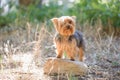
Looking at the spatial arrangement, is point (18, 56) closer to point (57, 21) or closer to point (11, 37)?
point (57, 21)

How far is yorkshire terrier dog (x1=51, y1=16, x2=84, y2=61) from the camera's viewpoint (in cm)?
458

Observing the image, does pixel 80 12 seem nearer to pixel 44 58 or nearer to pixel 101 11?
pixel 101 11

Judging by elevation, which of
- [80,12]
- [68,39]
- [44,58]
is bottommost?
[44,58]

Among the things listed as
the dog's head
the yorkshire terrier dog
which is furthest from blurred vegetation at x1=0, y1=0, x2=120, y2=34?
the dog's head

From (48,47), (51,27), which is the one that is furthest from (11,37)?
(48,47)

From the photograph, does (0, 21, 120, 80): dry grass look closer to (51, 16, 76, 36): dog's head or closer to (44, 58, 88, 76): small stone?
(44, 58, 88, 76): small stone

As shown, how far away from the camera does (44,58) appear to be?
20.1 feet

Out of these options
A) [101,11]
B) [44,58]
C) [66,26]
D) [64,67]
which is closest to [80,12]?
[101,11]

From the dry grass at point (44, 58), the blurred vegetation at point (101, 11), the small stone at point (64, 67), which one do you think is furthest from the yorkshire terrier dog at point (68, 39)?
the blurred vegetation at point (101, 11)

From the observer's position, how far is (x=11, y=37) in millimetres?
8211

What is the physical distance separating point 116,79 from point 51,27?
3686mm

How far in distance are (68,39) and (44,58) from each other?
1.43 meters

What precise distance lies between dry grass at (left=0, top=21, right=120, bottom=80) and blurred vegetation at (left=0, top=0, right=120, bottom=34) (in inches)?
12.5

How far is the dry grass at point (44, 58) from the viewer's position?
5.00 metres
